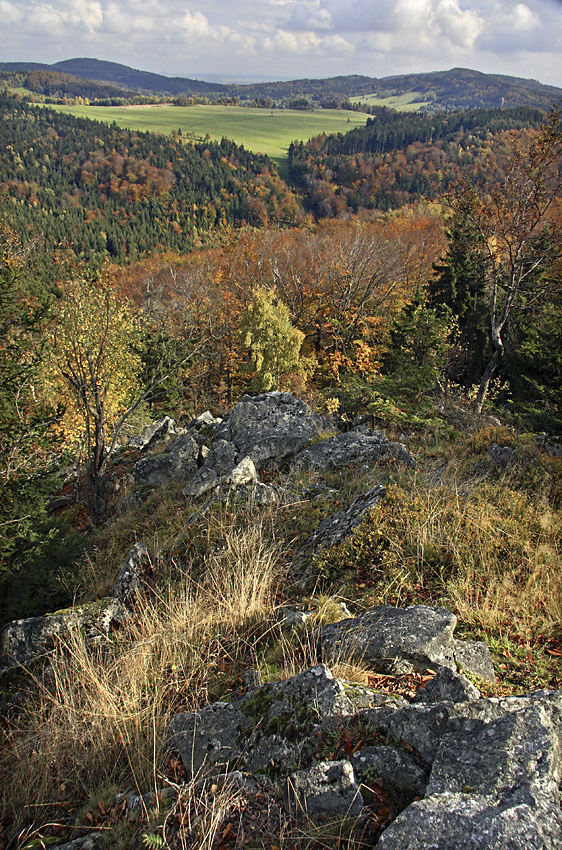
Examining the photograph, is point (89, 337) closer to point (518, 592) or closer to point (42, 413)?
point (42, 413)

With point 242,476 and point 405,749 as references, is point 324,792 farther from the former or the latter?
point 242,476

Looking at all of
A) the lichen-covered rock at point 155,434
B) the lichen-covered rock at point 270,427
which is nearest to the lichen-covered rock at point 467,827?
the lichen-covered rock at point 270,427

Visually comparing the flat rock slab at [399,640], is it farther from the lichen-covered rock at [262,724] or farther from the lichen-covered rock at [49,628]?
the lichen-covered rock at [49,628]

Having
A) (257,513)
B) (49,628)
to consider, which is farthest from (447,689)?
(49,628)

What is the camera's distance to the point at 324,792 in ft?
7.13

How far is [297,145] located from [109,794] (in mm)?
181154

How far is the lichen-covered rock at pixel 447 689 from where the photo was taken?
272cm

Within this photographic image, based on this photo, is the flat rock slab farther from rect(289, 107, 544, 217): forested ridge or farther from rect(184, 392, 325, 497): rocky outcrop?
rect(289, 107, 544, 217): forested ridge

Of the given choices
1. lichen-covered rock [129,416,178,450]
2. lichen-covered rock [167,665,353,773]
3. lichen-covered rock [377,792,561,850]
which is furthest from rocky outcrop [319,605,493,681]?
lichen-covered rock [129,416,178,450]

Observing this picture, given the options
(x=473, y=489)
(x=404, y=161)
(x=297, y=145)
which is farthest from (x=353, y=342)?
(x=297, y=145)

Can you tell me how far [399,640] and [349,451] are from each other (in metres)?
5.49

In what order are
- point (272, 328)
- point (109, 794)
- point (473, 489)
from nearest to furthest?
point (109, 794)
point (473, 489)
point (272, 328)

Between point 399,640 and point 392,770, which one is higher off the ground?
point 392,770

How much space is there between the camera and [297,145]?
154625mm
